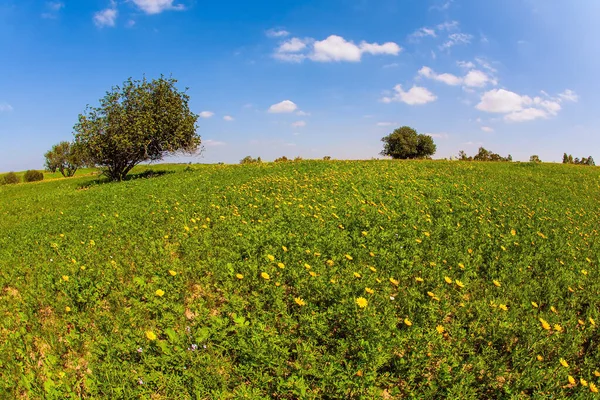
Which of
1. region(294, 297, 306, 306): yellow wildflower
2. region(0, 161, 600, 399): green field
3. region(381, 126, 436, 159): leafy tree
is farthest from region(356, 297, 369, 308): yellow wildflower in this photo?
region(381, 126, 436, 159): leafy tree

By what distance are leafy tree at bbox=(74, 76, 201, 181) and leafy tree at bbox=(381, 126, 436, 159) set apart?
4541 cm

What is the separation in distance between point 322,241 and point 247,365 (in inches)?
134

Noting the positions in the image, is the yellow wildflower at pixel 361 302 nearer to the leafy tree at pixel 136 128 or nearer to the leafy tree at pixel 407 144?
the leafy tree at pixel 136 128

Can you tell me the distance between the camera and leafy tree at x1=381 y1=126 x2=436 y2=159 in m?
62.6

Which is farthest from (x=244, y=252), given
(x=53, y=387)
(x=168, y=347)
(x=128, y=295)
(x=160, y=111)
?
(x=160, y=111)

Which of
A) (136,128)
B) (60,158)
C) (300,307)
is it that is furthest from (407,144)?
(60,158)

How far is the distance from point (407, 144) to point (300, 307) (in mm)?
62789

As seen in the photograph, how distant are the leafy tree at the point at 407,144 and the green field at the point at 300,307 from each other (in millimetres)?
55494

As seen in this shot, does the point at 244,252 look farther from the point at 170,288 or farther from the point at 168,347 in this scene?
the point at 168,347

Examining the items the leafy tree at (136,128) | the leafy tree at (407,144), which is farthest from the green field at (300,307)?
the leafy tree at (407,144)

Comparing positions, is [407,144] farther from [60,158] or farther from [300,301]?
[60,158]

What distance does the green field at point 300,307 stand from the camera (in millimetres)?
3594

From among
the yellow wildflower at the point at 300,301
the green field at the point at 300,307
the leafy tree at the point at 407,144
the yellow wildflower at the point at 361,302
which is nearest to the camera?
the green field at the point at 300,307

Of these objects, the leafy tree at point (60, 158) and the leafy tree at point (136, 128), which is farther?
the leafy tree at point (60, 158)
